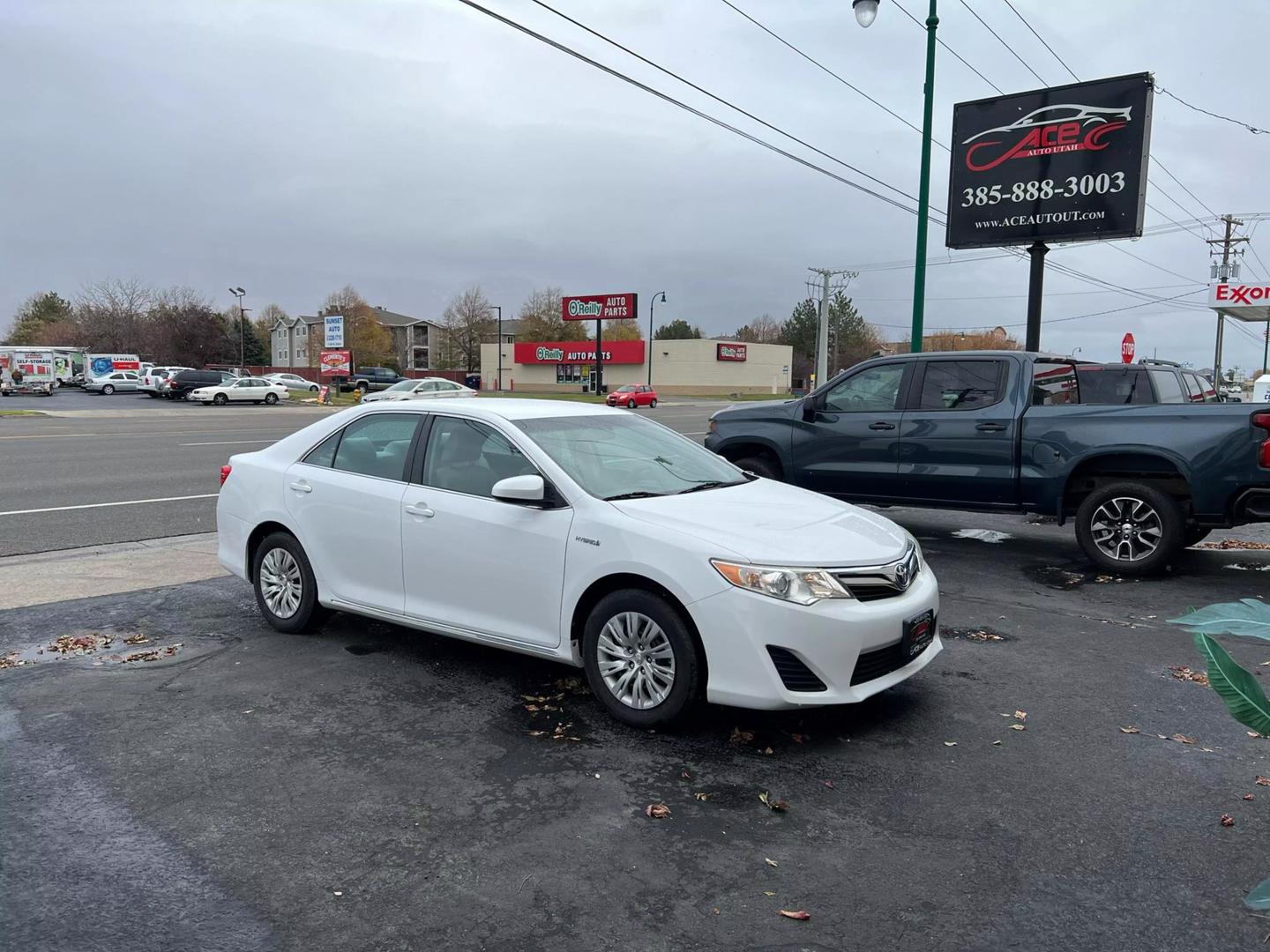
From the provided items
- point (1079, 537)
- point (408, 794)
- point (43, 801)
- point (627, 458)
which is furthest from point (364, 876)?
point (1079, 537)

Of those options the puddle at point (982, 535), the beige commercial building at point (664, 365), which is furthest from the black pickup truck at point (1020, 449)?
the beige commercial building at point (664, 365)

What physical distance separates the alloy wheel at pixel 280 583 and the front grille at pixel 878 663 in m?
3.51

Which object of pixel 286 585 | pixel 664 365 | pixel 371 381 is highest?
pixel 664 365

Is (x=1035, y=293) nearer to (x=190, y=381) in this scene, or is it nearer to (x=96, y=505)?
(x=96, y=505)

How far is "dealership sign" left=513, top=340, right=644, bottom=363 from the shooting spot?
263ft

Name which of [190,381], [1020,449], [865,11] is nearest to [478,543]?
[1020,449]

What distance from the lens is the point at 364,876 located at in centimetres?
320

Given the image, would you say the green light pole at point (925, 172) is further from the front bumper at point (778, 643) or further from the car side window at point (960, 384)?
the front bumper at point (778, 643)

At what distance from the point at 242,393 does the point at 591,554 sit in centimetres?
4953

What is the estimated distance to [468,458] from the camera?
523cm

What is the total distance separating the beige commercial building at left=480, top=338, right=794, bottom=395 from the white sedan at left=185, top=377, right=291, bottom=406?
31.0 meters

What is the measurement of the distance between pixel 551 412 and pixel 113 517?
23.8 ft

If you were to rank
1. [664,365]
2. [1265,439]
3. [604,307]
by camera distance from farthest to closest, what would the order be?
[664,365], [604,307], [1265,439]

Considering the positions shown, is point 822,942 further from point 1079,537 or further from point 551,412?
point 1079,537
